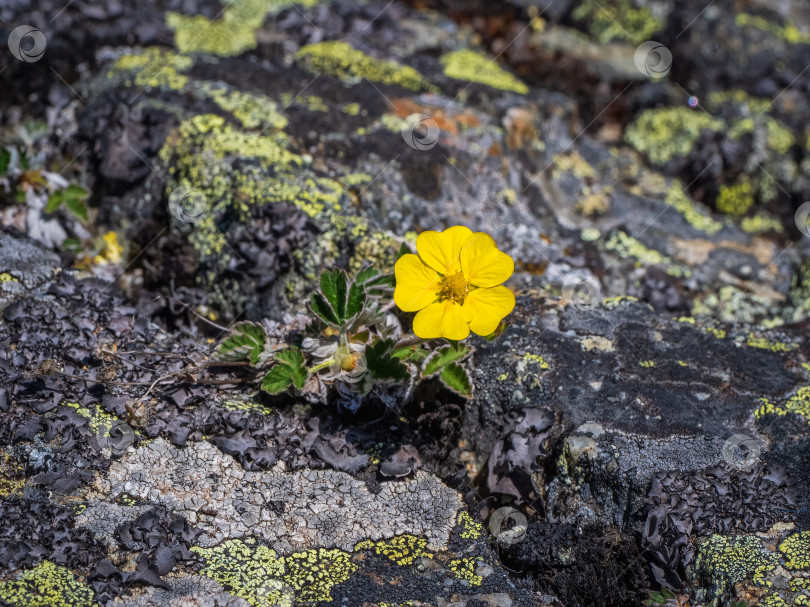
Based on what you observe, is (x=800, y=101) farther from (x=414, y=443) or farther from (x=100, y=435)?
→ (x=100, y=435)

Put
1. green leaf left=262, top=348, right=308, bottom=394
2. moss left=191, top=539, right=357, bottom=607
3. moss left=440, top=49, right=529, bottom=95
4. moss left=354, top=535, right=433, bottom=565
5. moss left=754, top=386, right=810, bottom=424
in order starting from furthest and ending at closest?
moss left=440, top=49, right=529, bottom=95 < moss left=754, top=386, right=810, bottom=424 < green leaf left=262, top=348, right=308, bottom=394 < moss left=354, top=535, right=433, bottom=565 < moss left=191, top=539, right=357, bottom=607

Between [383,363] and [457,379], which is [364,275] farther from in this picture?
[457,379]

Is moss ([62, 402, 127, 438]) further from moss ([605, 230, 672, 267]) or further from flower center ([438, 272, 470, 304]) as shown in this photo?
moss ([605, 230, 672, 267])

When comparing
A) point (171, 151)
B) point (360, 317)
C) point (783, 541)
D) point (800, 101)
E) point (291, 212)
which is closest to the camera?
point (783, 541)

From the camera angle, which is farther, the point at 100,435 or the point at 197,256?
the point at 197,256

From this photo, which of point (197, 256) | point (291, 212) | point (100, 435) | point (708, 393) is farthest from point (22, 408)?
point (708, 393)

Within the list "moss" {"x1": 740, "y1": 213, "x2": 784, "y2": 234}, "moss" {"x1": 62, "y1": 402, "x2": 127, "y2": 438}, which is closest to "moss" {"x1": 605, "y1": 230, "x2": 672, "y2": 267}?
"moss" {"x1": 740, "y1": 213, "x2": 784, "y2": 234}

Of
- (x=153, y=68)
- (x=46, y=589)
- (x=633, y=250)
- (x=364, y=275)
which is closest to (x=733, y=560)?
(x=364, y=275)
